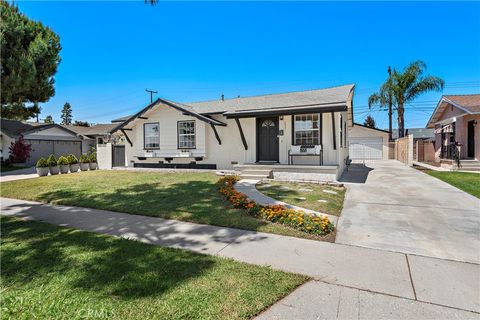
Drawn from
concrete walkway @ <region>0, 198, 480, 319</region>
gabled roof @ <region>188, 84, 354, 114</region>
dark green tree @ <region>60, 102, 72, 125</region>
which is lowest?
concrete walkway @ <region>0, 198, 480, 319</region>

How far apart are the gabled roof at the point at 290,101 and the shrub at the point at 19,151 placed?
16.1 metres

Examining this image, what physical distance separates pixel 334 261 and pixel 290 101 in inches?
406

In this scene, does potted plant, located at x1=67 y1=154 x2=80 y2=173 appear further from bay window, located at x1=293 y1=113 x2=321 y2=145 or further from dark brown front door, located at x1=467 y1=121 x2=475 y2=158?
dark brown front door, located at x1=467 y1=121 x2=475 y2=158

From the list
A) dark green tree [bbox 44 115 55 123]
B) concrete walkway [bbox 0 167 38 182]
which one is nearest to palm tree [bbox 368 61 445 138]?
concrete walkway [bbox 0 167 38 182]

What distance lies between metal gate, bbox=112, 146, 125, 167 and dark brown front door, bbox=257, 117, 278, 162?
31.3 ft

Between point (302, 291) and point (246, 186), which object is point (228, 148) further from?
point (302, 291)

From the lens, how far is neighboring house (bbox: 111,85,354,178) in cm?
1114

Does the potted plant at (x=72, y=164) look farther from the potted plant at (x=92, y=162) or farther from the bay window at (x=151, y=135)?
the bay window at (x=151, y=135)

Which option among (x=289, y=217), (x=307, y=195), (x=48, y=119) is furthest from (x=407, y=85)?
(x=48, y=119)

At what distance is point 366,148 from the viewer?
26766 millimetres

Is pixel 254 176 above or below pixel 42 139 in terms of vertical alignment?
below

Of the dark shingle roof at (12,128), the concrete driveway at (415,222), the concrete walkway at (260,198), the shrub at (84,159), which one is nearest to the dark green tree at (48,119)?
the dark shingle roof at (12,128)

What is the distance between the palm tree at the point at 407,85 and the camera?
22.1 m

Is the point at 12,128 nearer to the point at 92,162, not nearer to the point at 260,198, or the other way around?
the point at 92,162
